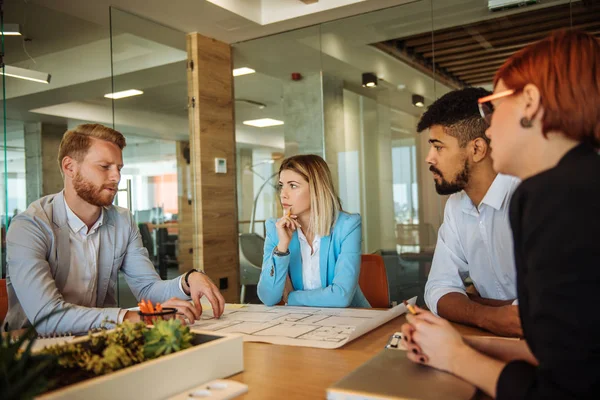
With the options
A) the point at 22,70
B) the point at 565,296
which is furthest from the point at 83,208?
the point at 22,70

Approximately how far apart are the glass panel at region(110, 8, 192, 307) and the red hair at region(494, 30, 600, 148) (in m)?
3.91

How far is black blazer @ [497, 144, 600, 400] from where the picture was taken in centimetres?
75

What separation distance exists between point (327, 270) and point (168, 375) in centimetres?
156

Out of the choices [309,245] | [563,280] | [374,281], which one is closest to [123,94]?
[309,245]

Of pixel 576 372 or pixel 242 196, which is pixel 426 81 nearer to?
pixel 242 196

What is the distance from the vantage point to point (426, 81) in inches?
174

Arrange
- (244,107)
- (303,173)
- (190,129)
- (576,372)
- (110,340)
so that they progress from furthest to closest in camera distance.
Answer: (244,107)
(190,129)
(303,173)
(110,340)
(576,372)

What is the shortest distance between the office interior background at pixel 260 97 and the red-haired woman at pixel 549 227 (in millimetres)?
3398

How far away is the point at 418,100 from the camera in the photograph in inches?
174

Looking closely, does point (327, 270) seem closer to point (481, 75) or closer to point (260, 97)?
point (260, 97)

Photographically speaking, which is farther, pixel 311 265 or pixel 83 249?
pixel 311 265

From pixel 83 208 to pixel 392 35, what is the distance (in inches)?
129

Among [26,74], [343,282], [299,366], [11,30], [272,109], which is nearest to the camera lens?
[299,366]

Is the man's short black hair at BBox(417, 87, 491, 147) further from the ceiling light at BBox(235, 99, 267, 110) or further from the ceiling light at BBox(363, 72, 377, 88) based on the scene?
the ceiling light at BBox(235, 99, 267, 110)
